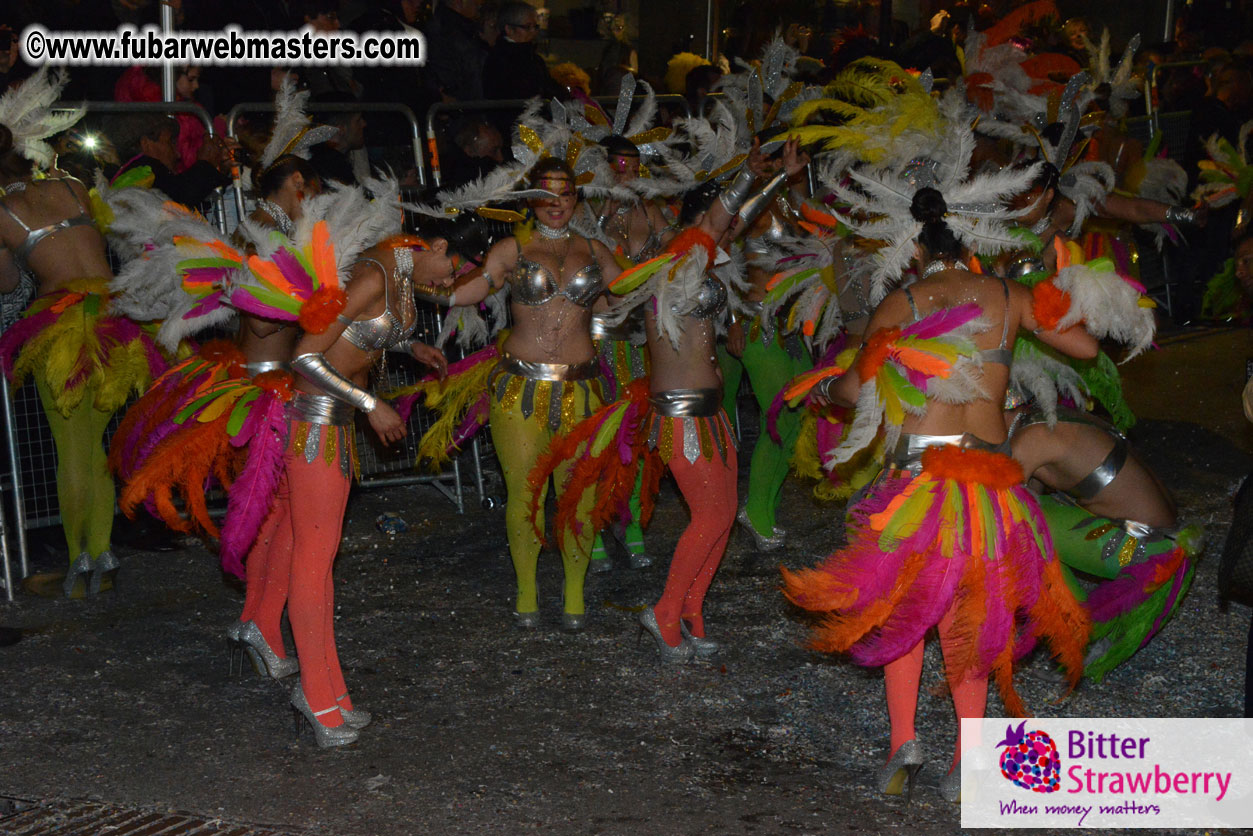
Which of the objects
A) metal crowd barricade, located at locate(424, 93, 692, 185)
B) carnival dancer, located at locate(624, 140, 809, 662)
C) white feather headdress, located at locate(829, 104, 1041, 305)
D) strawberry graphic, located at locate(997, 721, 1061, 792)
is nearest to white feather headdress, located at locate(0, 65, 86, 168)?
metal crowd barricade, located at locate(424, 93, 692, 185)

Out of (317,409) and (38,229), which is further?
(38,229)

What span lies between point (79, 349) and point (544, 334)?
210cm

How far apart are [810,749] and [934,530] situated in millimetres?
979

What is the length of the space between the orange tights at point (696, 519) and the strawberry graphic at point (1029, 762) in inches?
53.6

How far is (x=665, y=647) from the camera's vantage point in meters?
4.80

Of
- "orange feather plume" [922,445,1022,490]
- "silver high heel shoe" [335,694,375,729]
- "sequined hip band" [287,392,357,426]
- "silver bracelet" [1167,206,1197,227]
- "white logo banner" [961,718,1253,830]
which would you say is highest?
"silver bracelet" [1167,206,1197,227]

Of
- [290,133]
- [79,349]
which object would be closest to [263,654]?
[79,349]

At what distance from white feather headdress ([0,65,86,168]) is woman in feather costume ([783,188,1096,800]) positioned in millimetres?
3924

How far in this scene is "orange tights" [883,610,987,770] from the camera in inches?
144

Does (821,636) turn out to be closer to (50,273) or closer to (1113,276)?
(1113,276)

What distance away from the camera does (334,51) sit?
786 centimetres

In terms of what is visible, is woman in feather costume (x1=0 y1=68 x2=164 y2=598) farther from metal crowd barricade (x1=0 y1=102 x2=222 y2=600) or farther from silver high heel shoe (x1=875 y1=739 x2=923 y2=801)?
silver high heel shoe (x1=875 y1=739 x2=923 y2=801)

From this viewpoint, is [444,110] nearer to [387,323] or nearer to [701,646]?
[387,323]

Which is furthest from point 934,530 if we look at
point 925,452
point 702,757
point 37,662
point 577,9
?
point 577,9
